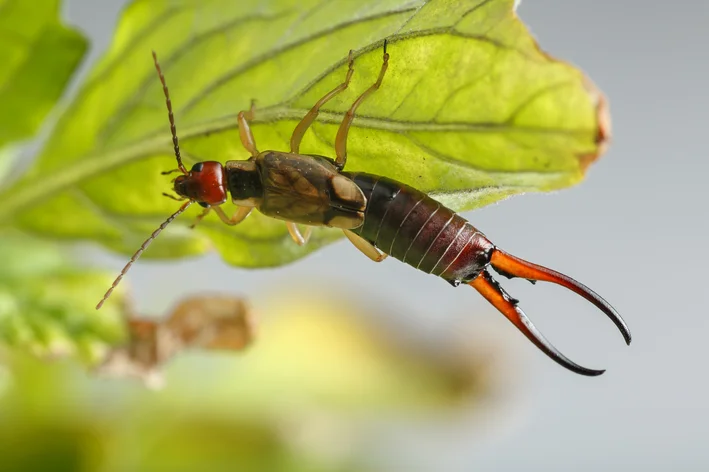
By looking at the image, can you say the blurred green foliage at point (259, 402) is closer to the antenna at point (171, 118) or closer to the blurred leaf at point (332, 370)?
the blurred leaf at point (332, 370)

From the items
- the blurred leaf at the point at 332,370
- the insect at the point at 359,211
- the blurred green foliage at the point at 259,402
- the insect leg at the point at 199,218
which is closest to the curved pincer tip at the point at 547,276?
the insect at the point at 359,211

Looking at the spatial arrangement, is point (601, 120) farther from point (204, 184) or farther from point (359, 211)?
point (204, 184)

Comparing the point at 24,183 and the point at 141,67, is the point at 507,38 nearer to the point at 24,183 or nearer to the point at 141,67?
the point at 141,67

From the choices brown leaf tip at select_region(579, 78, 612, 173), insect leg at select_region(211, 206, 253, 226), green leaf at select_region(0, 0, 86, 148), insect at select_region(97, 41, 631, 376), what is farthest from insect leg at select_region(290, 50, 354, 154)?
green leaf at select_region(0, 0, 86, 148)

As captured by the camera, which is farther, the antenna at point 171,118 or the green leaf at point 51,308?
the green leaf at point 51,308

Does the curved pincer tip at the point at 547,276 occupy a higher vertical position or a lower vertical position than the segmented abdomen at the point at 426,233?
lower

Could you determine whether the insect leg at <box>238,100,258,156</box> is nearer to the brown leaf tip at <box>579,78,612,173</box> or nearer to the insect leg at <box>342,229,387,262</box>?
the insect leg at <box>342,229,387,262</box>

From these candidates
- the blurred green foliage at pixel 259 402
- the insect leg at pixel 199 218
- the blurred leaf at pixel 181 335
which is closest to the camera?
the insect leg at pixel 199 218
